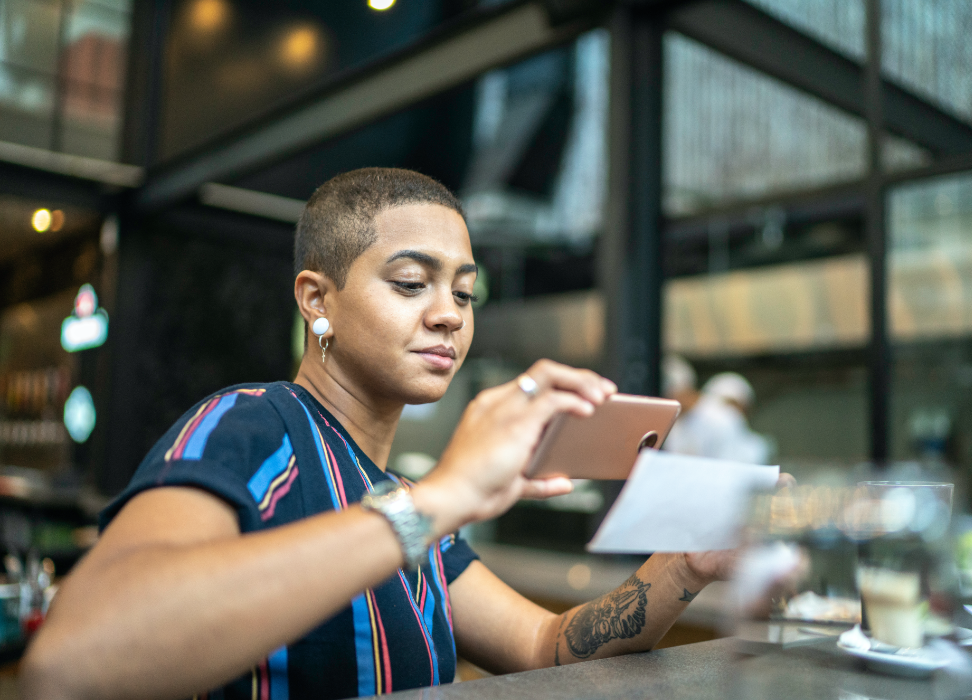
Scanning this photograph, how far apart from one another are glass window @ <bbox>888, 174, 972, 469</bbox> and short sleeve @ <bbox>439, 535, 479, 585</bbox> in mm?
4246

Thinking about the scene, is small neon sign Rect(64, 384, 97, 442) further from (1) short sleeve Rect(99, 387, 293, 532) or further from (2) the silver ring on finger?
(2) the silver ring on finger

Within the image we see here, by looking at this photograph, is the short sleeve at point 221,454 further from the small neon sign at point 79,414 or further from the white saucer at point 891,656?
the small neon sign at point 79,414

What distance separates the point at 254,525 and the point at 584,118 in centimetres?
705

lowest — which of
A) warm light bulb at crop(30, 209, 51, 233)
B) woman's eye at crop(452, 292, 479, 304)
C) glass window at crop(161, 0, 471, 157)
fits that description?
woman's eye at crop(452, 292, 479, 304)

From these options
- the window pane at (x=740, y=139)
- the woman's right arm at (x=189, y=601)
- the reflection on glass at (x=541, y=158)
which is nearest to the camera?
the woman's right arm at (x=189, y=601)

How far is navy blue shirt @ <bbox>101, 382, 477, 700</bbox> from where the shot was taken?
2.36 ft

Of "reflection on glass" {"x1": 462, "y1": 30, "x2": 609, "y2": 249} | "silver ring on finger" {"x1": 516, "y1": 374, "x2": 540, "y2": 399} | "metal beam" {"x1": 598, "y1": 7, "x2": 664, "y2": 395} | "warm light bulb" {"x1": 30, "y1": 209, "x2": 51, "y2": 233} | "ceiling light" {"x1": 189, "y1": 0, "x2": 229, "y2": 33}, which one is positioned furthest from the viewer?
"reflection on glass" {"x1": 462, "y1": 30, "x2": 609, "y2": 249}

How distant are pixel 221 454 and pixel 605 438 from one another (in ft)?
1.16

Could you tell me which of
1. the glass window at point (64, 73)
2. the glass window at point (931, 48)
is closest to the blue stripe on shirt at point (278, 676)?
the glass window at point (931, 48)

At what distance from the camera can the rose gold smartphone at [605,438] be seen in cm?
69

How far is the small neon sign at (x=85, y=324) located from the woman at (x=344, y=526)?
5.43m

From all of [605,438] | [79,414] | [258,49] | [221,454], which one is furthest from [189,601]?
[79,414]

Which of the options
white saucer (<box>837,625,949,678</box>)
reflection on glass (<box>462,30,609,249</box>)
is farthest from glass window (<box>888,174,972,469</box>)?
white saucer (<box>837,625,949,678</box>)

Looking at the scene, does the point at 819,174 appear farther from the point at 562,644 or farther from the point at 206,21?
the point at 562,644
